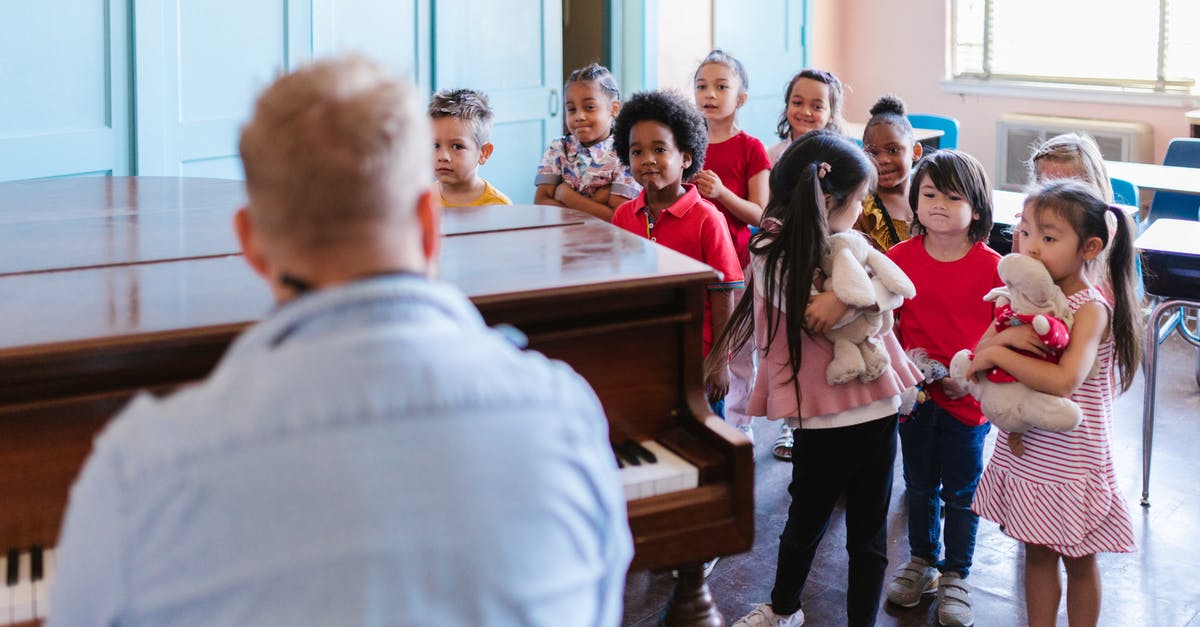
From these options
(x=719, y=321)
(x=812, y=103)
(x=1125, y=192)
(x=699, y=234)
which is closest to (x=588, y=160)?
(x=812, y=103)

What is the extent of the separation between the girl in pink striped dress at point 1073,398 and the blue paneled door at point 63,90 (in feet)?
9.33

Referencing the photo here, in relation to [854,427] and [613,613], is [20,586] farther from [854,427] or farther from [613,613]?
[854,427]

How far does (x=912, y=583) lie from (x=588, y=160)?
1.54 metres

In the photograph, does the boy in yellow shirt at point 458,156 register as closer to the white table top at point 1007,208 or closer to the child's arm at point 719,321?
the child's arm at point 719,321

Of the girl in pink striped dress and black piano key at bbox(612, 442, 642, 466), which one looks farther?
the girl in pink striped dress

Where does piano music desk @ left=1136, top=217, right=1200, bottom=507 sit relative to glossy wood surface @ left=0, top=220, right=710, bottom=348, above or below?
below

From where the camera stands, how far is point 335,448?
856 millimetres

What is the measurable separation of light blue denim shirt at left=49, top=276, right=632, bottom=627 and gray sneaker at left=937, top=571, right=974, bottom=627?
7.00ft

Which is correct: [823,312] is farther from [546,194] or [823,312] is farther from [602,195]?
[546,194]

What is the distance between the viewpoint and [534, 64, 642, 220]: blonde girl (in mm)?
3684

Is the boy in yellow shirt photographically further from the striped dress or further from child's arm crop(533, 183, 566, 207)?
the striped dress

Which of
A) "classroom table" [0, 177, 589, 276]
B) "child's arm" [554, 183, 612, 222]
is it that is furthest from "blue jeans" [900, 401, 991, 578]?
"child's arm" [554, 183, 612, 222]

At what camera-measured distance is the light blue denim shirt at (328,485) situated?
854mm

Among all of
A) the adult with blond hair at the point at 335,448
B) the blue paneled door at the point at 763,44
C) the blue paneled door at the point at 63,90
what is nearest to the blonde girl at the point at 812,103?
the blue paneled door at the point at 63,90
